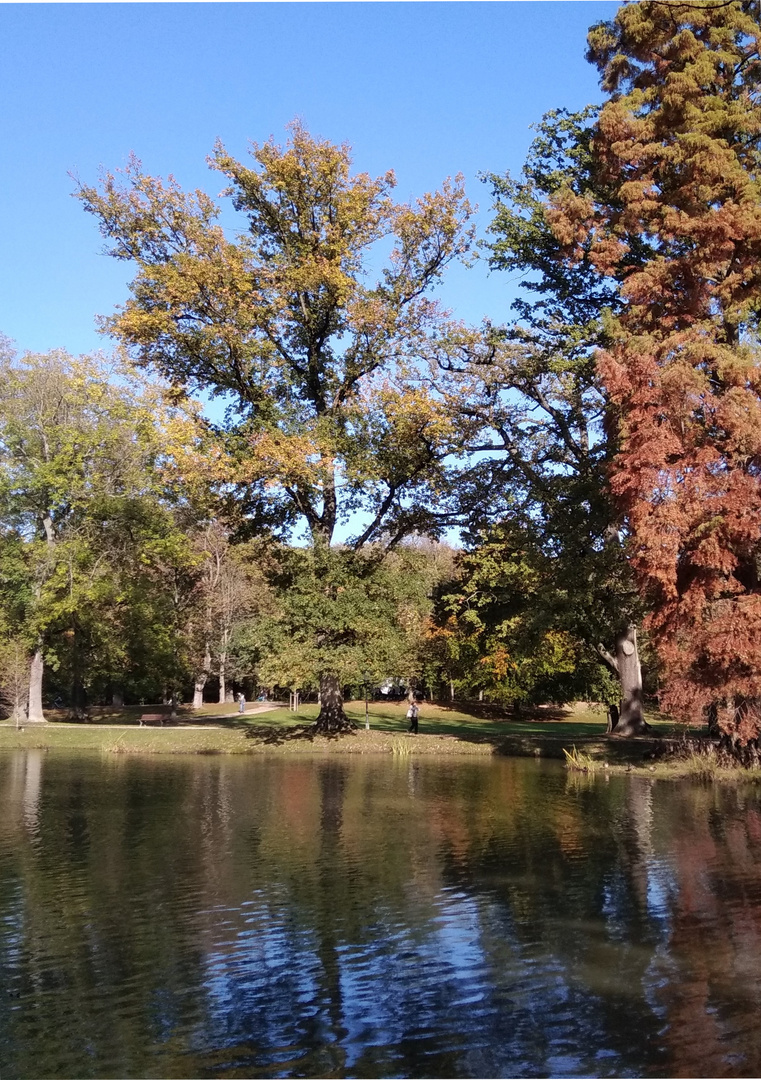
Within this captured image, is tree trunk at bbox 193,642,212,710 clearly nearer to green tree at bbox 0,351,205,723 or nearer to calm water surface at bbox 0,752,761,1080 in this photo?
green tree at bbox 0,351,205,723

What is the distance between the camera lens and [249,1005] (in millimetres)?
6832

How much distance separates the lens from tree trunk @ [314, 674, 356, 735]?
30625 mm

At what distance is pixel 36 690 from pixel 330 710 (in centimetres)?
1411

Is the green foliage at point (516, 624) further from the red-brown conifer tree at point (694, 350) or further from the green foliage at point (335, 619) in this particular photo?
the red-brown conifer tree at point (694, 350)

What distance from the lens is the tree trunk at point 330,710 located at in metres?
30.6

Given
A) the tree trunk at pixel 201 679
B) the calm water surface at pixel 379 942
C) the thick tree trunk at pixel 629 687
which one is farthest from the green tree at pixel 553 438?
the tree trunk at pixel 201 679

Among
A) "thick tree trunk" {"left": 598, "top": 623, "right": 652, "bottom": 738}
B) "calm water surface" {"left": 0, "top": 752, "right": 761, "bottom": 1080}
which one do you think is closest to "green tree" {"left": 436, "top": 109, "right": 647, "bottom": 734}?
"thick tree trunk" {"left": 598, "top": 623, "right": 652, "bottom": 738}

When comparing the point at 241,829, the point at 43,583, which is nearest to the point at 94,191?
the point at 43,583

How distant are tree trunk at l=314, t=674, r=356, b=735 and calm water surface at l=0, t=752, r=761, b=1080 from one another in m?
14.5

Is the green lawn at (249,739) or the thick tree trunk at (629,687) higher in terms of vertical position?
→ the thick tree trunk at (629,687)

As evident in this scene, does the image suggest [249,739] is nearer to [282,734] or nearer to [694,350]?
[282,734]

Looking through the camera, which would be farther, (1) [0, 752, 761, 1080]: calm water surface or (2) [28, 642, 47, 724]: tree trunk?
(2) [28, 642, 47, 724]: tree trunk

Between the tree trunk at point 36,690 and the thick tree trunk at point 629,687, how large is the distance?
2239 cm

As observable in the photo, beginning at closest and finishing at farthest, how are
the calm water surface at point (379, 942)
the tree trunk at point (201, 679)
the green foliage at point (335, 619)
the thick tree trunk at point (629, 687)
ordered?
1. the calm water surface at point (379, 942)
2. the green foliage at point (335, 619)
3. the thick tree trunk at point (629, 687)
4. the tree trunk at point (201, 679)
